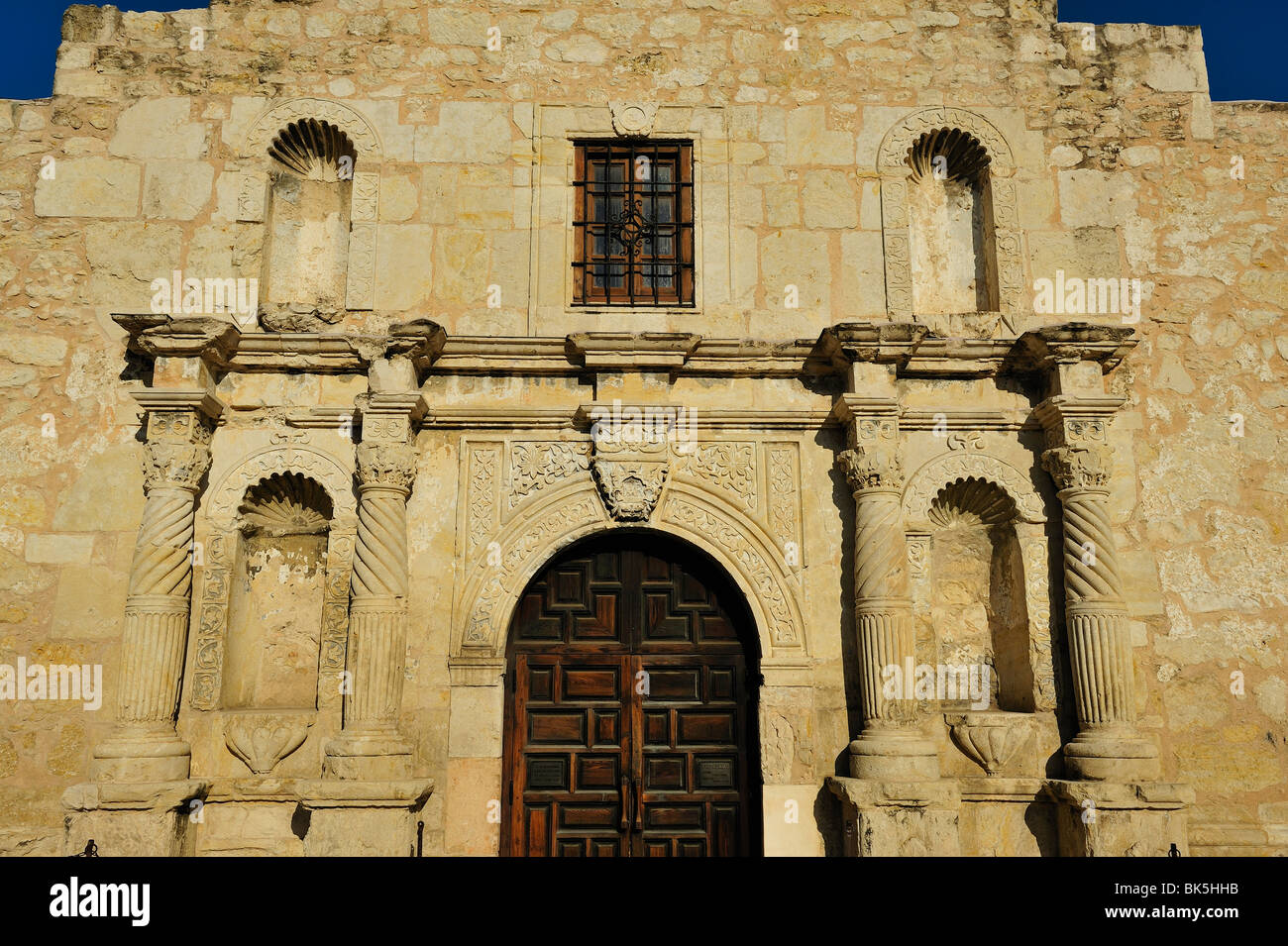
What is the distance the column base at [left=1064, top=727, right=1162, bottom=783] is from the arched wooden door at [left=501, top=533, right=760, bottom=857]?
2.00 meters

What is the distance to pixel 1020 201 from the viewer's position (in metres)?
6.97

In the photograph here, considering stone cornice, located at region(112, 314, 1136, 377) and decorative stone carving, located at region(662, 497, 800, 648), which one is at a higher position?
stone cornice, located at region(112, 314, 1136, 377)

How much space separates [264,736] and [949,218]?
606 cm

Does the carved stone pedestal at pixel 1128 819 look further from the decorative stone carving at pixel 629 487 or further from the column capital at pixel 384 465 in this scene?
the column capital at pixel 384 465

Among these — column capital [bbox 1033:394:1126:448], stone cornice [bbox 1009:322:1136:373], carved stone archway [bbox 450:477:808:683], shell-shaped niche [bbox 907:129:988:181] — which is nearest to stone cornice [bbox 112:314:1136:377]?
stone cornice [bbox 1009:322:1136:373]

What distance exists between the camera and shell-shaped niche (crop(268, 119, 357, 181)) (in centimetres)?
696

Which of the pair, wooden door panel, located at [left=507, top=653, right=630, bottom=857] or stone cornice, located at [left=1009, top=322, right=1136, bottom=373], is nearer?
wooden door panel, located at [left=507, top=653, right=630, bottom=857]

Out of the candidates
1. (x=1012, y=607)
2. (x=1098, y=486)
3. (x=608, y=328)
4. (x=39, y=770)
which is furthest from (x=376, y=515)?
(x=1098, y=486)

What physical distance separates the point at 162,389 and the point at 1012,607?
5.81m

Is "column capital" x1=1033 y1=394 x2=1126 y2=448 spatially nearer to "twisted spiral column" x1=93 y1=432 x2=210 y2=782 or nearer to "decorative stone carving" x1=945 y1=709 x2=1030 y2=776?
"decorative stone carving" x1=945 y1=709 x2=1030 y2=776

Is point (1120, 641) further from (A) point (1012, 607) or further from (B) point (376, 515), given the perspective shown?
(B) point (376, 515)

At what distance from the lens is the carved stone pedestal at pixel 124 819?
17.9 feet

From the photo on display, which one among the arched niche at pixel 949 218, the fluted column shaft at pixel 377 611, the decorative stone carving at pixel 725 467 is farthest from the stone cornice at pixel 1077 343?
the fluted column shaft at pixel 377 611

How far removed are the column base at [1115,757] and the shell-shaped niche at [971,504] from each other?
60.0 inches
